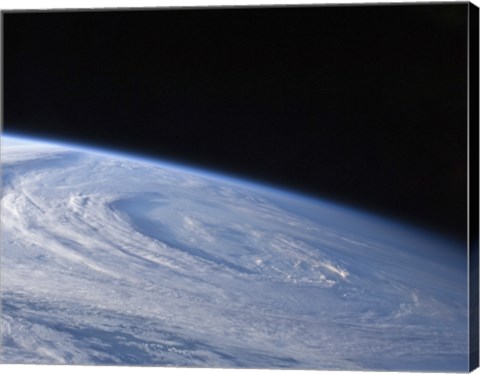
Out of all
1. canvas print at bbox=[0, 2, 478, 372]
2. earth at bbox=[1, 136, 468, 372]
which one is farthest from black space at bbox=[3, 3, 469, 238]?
earth at bbox=[1, 136, 468, 372]

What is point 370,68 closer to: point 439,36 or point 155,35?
point 439,36

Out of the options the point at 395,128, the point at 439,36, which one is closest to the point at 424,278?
the point at 395,128

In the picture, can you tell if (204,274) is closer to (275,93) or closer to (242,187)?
(242,187)

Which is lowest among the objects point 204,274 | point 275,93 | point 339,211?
point 204,274

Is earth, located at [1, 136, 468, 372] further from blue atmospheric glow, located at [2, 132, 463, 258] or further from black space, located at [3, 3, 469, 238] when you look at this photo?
black space, located at [3, 3, 469, 238]

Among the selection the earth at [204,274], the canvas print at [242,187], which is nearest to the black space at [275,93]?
the canvas print at [242,187]

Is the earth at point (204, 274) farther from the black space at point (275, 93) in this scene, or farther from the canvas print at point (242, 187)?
the black space at point (275, 93)

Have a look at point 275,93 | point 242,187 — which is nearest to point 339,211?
point 242,187
